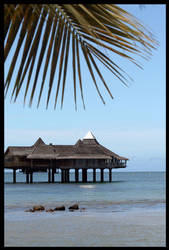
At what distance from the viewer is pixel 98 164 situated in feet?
163

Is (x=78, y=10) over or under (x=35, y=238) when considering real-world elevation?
over

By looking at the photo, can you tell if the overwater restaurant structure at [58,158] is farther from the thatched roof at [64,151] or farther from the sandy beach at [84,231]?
the sandy beach at [84,231]

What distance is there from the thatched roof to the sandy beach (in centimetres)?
2722

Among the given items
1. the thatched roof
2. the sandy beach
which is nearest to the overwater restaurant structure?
the thatched roof

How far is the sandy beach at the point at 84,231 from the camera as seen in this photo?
14062 mm

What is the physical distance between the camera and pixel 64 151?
50.9m

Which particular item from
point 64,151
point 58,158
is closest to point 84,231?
point 58,158

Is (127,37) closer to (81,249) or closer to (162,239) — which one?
(81,249)

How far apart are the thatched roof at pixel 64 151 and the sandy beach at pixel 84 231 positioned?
89.3 ft

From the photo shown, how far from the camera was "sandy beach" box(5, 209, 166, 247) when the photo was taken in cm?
1406
